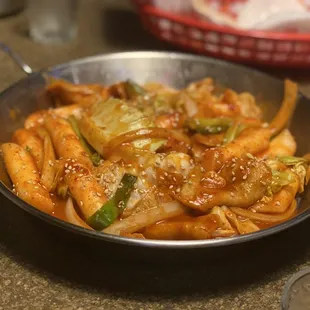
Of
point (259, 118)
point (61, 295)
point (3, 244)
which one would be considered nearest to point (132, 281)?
point (61, 295)

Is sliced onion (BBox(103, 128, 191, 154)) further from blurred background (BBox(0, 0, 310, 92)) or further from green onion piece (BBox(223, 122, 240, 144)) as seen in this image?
blurred background (BBox(0, 0, 310, 92))

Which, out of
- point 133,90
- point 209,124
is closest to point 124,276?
point 209,124

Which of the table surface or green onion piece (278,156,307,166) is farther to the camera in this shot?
green onion piece (278,156,307,166)

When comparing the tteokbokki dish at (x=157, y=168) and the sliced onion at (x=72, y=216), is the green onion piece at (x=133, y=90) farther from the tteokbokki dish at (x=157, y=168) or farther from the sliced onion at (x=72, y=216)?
the sliced onion at (x=72, y=216)

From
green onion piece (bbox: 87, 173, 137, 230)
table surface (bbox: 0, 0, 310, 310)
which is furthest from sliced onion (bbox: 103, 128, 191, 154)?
table surface (bbox: 0, 0, 310, 310)

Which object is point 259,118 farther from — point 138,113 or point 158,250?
point 158,250
